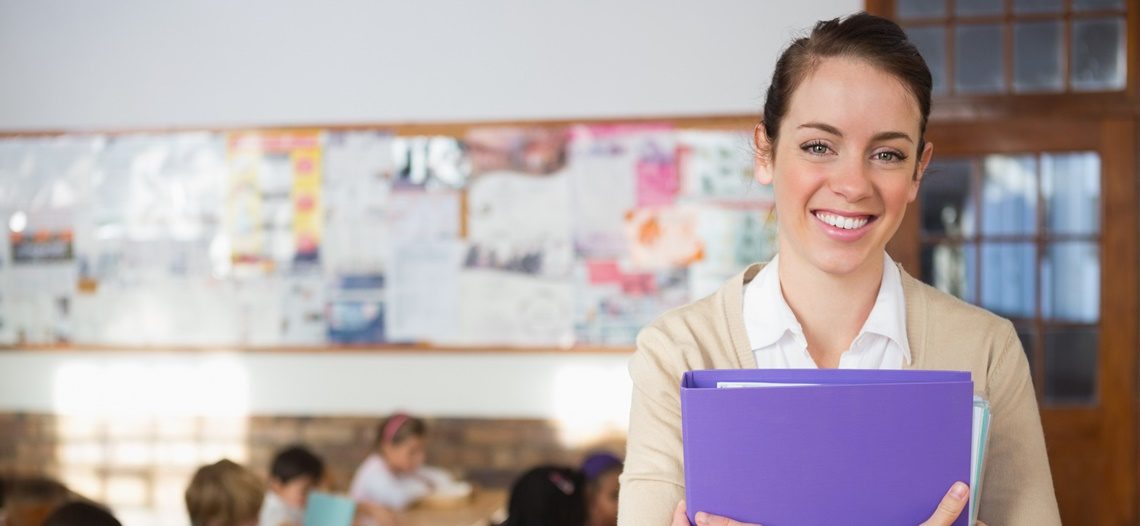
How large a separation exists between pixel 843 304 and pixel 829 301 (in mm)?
14

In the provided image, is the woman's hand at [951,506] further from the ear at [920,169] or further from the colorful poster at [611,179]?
the colorful poster at [611,179]

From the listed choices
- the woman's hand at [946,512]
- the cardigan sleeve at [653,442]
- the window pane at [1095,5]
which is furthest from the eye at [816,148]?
the window pane at [1095,5]

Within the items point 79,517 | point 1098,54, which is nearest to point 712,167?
point 1098,54

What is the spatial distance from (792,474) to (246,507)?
2752 mm

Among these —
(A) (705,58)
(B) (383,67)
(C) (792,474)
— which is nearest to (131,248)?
(B) (383,67)

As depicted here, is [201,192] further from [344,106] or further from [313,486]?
[313,486]

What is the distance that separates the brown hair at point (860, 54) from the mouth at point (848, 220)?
0.11 meters

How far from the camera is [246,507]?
3.54 meters

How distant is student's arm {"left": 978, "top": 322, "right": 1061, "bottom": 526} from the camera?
1172 millimetres

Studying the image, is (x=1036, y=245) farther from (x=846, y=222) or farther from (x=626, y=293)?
(x=846, y=222)

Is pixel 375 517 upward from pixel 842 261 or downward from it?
downward

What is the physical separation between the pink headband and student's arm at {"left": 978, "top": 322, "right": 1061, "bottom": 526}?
3663 mm

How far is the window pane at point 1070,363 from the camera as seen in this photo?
4852 millimetres

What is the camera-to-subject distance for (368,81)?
5188 millimetres
